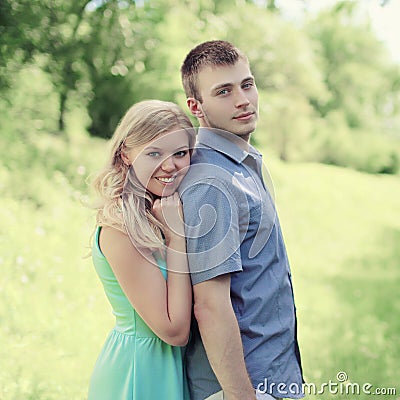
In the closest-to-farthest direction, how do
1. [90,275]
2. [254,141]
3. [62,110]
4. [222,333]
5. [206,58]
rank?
1. [222,333]
2. [206,58]
3. [90,275]
4. [62,110]
5. [254,141]

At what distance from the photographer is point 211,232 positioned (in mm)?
1464

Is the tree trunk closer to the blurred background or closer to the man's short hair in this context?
the blurred background

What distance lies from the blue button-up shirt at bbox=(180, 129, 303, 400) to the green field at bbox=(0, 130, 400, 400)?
0.90 meters

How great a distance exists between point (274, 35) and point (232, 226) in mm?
9092

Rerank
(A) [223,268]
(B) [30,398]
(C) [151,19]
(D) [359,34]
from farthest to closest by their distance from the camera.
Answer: (D) [359,34]
(C) [151,19]
(B) [30,398]
(A) [223,268]

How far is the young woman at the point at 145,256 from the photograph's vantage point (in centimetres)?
150

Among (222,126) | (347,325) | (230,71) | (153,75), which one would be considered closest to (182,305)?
(222,126)

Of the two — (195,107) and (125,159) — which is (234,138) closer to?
(195,107)

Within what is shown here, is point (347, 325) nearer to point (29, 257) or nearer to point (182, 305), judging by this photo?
point (29, 257)

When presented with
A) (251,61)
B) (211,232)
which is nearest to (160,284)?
(211,232)

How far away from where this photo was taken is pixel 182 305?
1.47m

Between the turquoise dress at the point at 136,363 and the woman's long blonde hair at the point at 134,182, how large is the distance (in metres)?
0.10

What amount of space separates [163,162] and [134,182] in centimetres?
11

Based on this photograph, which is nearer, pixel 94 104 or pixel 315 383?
pixel 315 383
